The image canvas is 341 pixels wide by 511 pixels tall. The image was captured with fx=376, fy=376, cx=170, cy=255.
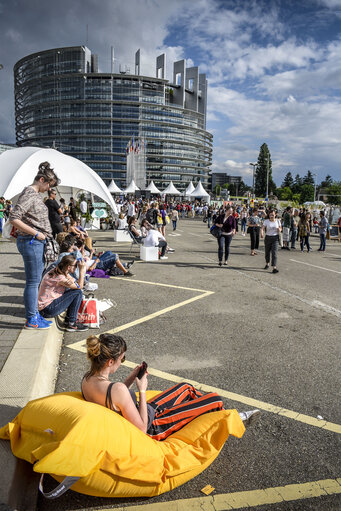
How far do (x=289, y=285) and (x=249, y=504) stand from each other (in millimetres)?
6882

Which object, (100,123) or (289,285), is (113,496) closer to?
→ (289,285)

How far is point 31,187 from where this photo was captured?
463cm

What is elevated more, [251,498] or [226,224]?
[226,224]

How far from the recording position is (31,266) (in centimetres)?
466

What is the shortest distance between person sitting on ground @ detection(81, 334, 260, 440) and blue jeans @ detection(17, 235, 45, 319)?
7.93ft

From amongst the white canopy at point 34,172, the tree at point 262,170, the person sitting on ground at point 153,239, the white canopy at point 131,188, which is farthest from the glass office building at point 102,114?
the person sitting on ground at point 153,239

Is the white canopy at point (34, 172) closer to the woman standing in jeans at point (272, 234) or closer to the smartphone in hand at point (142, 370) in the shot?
the woman standing in jeans at point (272, 234)

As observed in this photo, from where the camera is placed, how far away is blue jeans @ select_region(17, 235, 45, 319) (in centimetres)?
461

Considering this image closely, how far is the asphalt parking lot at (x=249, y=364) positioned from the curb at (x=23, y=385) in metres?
0.15

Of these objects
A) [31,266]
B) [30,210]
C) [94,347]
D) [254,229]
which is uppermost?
[30,210]

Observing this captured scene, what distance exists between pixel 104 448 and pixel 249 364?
2562mm

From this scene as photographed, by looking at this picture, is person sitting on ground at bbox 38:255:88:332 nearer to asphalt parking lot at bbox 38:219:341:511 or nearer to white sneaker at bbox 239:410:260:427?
asphalt parking lot at bbox 38:219:341:511

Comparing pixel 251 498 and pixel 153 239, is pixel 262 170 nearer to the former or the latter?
pixel 153 239

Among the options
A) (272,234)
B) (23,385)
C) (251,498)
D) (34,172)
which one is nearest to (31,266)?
(23,385)
